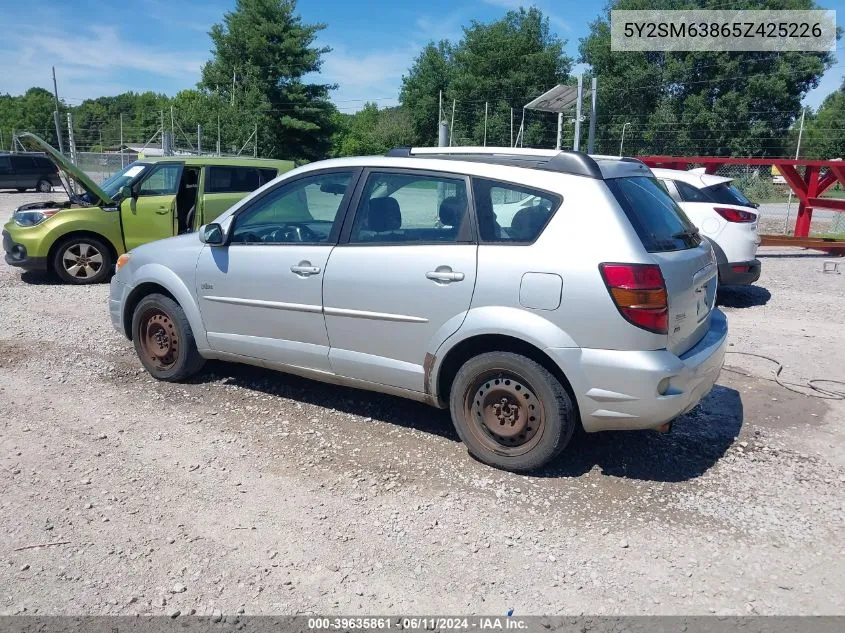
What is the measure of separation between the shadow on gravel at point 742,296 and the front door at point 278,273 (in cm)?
589

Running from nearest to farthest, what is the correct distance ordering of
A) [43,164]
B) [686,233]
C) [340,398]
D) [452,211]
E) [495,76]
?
[452,211] → [686,233] → [340,398] → [43,164] → [495,76]

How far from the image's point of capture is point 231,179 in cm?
1023

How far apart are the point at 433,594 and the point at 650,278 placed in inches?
75.1

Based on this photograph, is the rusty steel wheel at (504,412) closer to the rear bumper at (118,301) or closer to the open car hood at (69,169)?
the rear bumper at (118,301)

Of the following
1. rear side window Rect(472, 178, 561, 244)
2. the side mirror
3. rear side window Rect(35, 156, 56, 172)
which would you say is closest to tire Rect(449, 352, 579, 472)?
rear side window Rect(472, 178, 561, 244)

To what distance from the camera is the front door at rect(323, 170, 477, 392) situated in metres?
4.22

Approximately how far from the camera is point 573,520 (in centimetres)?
373

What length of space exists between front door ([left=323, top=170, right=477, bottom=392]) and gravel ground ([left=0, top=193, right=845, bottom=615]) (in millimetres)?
598

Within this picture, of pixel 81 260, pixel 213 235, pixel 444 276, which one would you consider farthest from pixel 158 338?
pixel 81 260

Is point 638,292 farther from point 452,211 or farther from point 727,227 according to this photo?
point 727,227

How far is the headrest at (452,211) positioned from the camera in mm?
4285

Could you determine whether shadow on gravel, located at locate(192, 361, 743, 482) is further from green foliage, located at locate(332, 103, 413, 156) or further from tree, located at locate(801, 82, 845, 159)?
green foliage, located at locate(332, 103, 413, 156)

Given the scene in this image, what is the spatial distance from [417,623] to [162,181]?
28.2 feet

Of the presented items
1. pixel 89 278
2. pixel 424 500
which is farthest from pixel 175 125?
pixel 424 500
